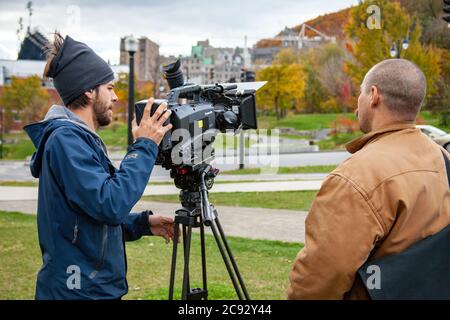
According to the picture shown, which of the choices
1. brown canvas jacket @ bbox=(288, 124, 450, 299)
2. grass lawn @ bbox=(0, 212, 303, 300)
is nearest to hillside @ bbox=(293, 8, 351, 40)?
grass lawn @ bbox=(0, 212, 303, 300)

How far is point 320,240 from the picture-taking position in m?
2.35

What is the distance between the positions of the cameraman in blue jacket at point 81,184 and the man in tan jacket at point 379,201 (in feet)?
2.68

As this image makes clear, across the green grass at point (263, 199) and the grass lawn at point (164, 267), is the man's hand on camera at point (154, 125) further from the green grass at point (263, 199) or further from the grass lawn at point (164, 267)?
the green grass at point (263, 199)

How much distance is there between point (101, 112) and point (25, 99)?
168 ft

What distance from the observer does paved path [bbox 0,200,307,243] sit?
9.10 metres

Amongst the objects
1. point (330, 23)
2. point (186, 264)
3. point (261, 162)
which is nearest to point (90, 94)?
point (186, 264)

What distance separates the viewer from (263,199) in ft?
43.4

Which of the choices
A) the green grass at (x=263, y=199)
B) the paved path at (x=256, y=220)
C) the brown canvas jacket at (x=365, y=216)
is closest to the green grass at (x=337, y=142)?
the green grass at (x=263, y=199)

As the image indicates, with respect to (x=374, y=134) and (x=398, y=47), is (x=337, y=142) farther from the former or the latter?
(x=374, y=134)

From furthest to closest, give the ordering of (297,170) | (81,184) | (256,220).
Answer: (297,170) → (256,220) → (81,184)

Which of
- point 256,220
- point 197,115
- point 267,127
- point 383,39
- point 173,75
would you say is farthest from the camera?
point 267,127

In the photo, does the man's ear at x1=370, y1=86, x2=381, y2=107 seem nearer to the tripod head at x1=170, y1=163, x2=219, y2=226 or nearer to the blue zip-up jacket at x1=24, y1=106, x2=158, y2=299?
the blue zip-up jacket at x1=24, y1=106, x2=158, y2=299

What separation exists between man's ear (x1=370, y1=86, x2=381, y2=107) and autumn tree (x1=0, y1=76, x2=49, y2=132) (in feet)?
160
